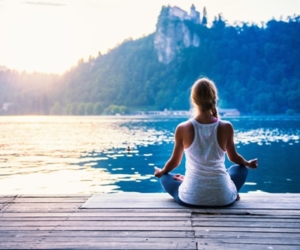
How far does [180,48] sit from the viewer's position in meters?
95.9

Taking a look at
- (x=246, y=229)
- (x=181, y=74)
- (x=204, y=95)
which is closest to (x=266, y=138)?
(x=204, y=95)

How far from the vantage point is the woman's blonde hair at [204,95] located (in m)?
2.80

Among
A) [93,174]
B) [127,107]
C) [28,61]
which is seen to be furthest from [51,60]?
[93,174]

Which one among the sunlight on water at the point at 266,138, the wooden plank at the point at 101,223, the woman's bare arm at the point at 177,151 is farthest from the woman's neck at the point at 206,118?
the sunlight on water at the point at 266,138

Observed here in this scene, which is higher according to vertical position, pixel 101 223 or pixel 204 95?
Result: pixel 204 95

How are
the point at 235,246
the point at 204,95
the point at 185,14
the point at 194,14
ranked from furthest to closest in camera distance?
the point at 194,14 < the point at 185,14 < the point at 204,95 < the point at 235,246

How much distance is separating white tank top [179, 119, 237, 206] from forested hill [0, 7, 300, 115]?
78802 mm

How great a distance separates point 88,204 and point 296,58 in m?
88.9

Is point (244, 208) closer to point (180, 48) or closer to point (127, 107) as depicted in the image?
Answer: point (127, 107)

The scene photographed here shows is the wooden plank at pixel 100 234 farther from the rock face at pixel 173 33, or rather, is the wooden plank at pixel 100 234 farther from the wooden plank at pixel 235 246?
the rock face at pixel 173 33

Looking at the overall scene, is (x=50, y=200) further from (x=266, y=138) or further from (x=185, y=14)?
(x=185, y=14)

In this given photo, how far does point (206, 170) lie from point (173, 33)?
9802 cm

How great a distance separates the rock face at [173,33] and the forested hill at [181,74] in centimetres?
22

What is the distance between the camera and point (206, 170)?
287cm
